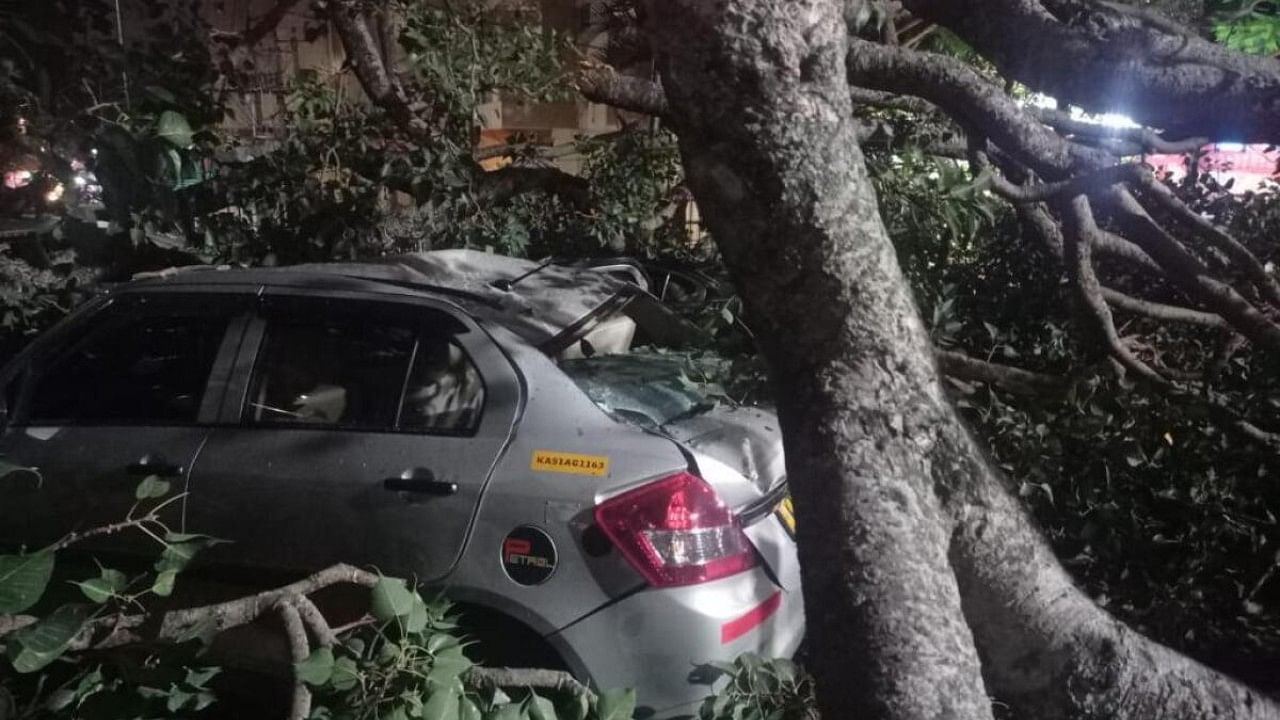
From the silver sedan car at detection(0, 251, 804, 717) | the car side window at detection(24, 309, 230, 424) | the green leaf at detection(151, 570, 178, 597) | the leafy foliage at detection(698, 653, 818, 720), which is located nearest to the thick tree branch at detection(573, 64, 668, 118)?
the silver sedan car at detection(0, 251, 804, 717)

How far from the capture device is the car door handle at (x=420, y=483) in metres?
3.09

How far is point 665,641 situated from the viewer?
291 centimetres

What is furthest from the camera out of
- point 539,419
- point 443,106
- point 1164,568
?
point 443,106

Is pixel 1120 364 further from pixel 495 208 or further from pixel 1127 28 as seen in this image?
pixel 495 208

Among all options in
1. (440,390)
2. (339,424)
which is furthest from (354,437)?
(440,390)

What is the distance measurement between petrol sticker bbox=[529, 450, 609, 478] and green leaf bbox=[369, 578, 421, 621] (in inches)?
28.3

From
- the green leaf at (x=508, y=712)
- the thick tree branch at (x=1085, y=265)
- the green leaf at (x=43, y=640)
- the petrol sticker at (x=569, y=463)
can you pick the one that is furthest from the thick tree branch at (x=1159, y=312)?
the green leaf at (x=43, y=640)

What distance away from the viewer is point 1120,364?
4.48m

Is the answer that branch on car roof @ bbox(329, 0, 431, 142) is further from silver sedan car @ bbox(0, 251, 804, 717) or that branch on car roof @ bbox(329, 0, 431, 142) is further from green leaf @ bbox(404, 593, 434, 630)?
green leaf @ bbox(404, 593, 434, 630)

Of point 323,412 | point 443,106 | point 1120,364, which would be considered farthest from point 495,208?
point 1120,364

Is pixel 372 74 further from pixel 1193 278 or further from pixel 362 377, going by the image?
pixel 1193 278

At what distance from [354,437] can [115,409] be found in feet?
3.80

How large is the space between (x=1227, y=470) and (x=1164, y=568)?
1.66 feet

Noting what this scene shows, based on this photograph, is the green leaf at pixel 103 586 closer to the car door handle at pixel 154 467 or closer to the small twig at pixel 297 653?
the small twig at pixel 297 653
